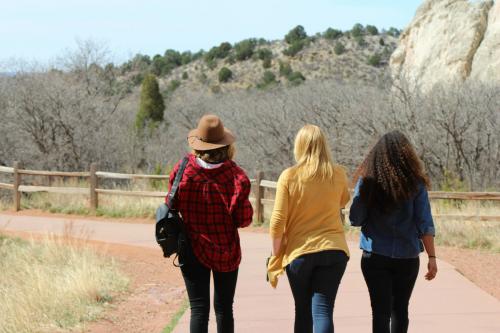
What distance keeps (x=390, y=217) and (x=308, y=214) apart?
0.53 m

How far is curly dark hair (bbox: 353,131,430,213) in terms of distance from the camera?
4734 mm

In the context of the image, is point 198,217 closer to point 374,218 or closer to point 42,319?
point 374,218

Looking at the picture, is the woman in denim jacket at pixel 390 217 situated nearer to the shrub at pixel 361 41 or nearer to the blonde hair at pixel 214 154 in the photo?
the blonde hair at pixel 214 154

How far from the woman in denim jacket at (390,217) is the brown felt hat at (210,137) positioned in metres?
0.89

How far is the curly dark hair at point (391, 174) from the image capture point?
473 cm

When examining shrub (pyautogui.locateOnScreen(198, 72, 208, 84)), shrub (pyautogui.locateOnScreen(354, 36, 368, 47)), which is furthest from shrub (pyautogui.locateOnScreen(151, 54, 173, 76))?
shrub (pyautogui.locateOnScreen(354, 36, 368, 47))

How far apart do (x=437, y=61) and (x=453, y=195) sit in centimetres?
2061

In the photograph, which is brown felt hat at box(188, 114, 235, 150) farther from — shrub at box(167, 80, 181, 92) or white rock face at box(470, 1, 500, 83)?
shrub at box(167, 80, 181, 92)

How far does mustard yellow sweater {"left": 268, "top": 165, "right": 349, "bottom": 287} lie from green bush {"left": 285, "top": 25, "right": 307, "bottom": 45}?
7930cm

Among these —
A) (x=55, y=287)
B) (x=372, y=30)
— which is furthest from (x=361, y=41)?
(x=55, y=287)

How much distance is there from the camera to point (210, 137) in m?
4.88

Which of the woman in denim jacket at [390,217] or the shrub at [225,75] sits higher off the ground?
the shrub at [225,75]

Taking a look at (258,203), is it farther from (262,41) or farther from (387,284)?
(262,41)

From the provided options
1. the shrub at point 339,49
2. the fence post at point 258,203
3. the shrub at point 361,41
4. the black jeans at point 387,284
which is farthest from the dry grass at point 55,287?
the shrub at point 361,41
